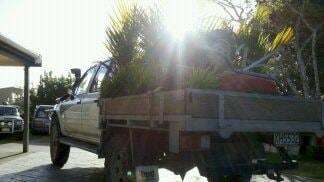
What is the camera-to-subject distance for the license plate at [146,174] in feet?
16.9

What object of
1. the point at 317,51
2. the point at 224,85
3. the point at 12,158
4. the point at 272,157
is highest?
the point at 317,51

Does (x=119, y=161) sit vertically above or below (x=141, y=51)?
below

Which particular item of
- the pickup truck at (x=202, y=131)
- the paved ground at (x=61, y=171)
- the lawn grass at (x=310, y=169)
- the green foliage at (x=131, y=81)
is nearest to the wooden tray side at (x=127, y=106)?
the pickup truck at (x=202, y=131)

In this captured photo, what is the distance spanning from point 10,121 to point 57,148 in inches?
536

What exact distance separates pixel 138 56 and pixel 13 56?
8.89m

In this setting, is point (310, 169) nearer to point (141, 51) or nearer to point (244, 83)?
point (244, 83)

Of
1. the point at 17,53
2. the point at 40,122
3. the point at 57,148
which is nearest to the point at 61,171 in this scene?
the point at 57,148

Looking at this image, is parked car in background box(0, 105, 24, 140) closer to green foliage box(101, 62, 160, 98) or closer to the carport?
the carport

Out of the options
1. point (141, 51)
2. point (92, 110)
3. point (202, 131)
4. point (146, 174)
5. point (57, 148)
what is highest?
point (141, 51)

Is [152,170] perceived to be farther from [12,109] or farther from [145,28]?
[12,109]

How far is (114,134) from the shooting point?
5988 mm

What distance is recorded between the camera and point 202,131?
4398mm

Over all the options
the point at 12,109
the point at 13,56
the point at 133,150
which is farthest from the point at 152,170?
the point at 12,109

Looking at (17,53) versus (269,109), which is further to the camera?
(17,53)
